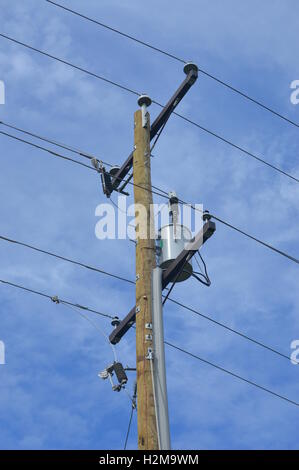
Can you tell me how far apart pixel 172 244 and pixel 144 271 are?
0.73 metres

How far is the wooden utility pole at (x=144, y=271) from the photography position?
894 cm

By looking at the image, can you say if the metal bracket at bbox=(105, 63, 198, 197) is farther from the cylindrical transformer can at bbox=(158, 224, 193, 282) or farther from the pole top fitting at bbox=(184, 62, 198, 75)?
the cylindrical transformer can at bbox=(158, 224, 193, 282)

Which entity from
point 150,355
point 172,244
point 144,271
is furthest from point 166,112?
point 150,355

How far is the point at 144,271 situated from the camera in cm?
999

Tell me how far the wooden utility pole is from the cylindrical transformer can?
0.76ft

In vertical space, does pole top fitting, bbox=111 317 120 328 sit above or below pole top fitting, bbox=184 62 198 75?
below

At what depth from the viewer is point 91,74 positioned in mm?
12836

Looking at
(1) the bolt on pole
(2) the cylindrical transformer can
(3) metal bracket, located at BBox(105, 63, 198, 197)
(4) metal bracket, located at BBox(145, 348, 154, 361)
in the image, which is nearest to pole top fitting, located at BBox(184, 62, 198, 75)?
(3) metal bracket, located at BBox(105, 63, 198, 197)

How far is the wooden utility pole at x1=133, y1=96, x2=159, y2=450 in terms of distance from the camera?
8.94m

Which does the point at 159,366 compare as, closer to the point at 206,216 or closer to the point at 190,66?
the point at 206,216

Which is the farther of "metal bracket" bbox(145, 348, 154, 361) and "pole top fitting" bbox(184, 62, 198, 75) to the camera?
"pole top fitting" bbox(184, 62, 198, 75)

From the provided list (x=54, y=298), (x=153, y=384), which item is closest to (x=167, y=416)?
(x=153, y=384)

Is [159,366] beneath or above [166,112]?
beneath
